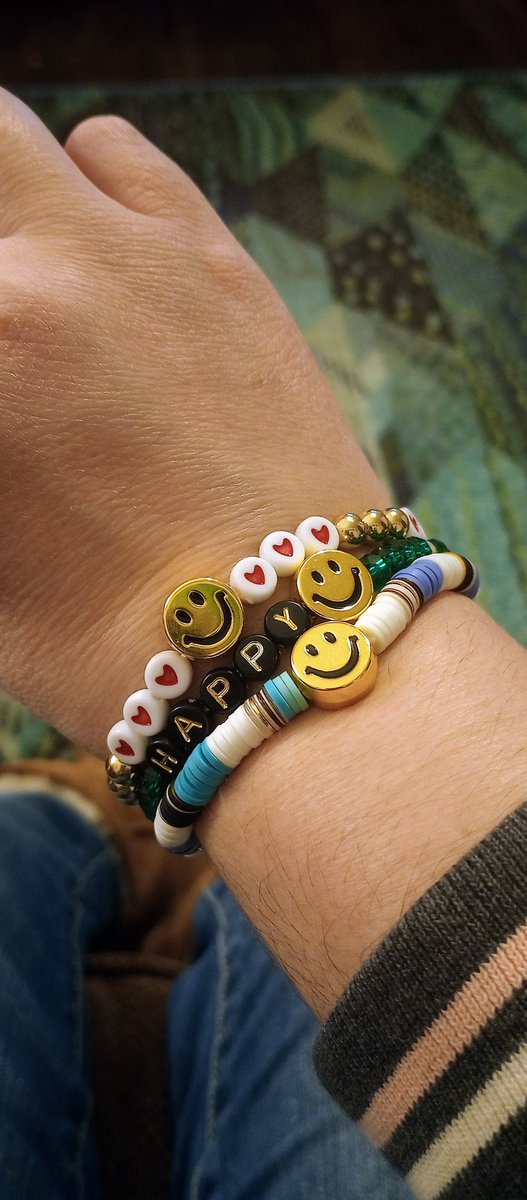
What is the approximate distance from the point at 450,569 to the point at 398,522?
5cm

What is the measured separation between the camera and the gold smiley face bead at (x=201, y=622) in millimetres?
546

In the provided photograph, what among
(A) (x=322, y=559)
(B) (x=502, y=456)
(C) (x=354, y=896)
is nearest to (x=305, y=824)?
(C) (x=354, y=896)

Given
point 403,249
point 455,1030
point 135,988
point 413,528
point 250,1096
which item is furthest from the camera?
point 403,249

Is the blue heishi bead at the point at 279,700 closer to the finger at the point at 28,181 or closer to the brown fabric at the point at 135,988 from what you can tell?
the finger at the point at 28,181

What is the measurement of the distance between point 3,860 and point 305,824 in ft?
1.57

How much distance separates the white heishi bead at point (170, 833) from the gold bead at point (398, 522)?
249mm

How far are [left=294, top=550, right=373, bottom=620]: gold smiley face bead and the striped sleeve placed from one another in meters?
0.18

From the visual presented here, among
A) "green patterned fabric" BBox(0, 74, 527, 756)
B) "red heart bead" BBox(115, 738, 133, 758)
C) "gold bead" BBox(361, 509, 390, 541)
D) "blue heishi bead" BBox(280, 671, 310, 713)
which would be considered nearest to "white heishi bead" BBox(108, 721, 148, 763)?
"red heart bead" BBox(115, 738, 133, 758)

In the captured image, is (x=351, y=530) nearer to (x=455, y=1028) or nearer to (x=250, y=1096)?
(x=455, y=1028)

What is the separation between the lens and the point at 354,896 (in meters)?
0.47

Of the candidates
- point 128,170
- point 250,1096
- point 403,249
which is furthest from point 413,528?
point 403,249

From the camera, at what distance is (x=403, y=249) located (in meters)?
1.44

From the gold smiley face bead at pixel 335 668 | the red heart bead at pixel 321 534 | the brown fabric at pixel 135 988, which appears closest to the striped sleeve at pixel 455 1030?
the gold smiley face bead at pixel 335 668

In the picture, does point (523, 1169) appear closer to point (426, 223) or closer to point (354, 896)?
point (354, 896)
